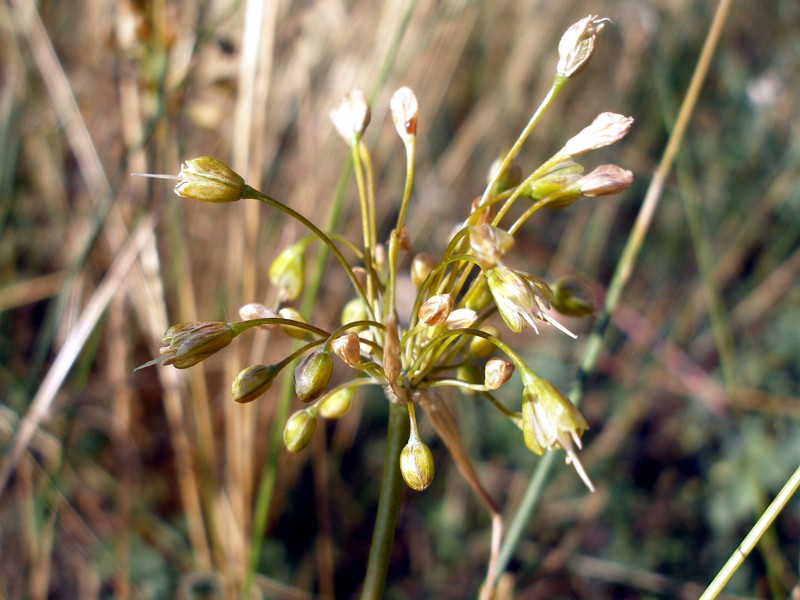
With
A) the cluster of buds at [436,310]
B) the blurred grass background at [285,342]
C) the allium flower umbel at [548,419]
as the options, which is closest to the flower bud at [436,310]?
the cluster of buds at [436,310]

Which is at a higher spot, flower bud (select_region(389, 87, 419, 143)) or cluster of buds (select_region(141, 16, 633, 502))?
flower bud (select_region(389, 87, 419, 143))

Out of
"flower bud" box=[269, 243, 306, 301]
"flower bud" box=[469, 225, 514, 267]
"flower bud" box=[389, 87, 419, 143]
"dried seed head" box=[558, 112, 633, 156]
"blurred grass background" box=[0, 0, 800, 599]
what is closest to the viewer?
"flower bud" box=[469, 225, 514, 267]

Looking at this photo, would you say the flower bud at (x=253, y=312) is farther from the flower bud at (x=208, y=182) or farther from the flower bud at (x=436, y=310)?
the flower bud at (x=436, y=310)

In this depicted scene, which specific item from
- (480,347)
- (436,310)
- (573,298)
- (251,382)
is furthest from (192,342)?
(573,298)

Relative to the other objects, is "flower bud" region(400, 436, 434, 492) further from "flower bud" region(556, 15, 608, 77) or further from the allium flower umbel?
"flower bud" region(556, 15, 608, 77)

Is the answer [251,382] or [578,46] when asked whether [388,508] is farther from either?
[578,46]

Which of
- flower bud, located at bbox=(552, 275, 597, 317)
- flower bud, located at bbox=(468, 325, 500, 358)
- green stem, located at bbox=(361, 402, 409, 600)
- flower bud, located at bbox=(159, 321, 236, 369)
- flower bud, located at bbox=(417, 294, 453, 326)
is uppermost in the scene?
flower bud, located at bbox=(417, 294, 453, 326)

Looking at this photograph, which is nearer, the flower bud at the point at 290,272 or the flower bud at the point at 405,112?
the flower bud at the point at 405,112

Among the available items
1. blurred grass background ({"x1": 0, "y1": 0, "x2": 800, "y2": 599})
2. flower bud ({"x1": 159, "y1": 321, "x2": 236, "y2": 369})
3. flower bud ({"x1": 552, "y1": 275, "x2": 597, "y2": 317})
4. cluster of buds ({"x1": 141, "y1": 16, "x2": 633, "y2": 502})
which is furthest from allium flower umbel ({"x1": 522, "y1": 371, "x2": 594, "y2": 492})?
blurred grass background ({"x1": 0, "y1": 0, "x2": 800, "y2": 599})
